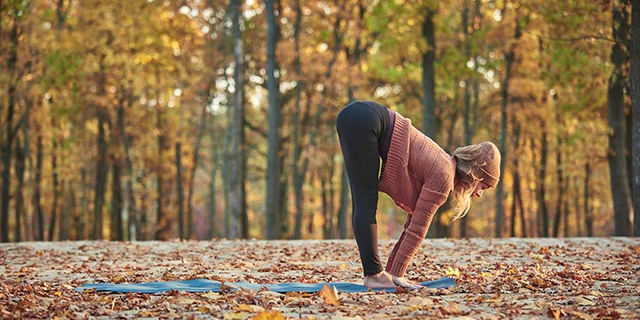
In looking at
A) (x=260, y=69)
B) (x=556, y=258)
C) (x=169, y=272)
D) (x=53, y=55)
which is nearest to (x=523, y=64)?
(x=260, y=69)

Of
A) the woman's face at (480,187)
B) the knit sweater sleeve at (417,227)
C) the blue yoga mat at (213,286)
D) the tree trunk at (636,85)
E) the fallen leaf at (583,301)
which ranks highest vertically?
the tree trunk at (636,85)

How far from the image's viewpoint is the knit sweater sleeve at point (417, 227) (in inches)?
234

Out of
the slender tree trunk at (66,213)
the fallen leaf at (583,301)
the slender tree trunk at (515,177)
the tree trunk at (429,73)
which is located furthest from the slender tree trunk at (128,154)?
the fallen leaf at (583,301)

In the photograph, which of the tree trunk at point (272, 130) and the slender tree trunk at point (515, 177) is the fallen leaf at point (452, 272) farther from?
the slender tree trunk at point (515, 177)

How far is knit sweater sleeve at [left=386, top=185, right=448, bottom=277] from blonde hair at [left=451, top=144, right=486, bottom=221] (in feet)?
0.68

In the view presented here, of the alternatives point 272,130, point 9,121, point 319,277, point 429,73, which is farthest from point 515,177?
point 319,277

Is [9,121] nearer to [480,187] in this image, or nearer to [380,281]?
[380,281]

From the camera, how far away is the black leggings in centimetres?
572

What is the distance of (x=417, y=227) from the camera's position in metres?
6.03

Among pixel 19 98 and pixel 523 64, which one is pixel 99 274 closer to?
pixel 19 98

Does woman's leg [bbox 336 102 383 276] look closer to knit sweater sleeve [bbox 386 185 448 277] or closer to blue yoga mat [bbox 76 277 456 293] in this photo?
knit sweater sleeve [bbox 386 185 448 277]

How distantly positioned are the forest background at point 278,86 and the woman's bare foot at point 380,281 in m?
10.8

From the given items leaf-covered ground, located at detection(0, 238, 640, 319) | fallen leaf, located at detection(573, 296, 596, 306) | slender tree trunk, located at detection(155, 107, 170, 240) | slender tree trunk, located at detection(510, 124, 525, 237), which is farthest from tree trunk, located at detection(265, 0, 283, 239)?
fallen leaf, located at detection(573, 296, 596, 306)

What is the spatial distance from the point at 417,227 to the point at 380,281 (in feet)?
1.73
